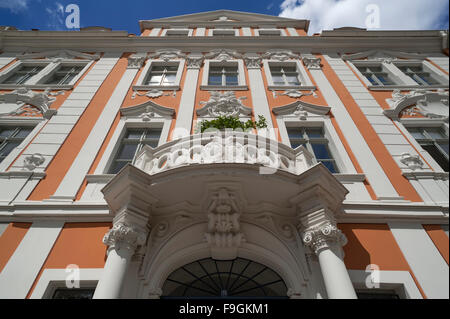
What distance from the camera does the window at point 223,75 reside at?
477 inches

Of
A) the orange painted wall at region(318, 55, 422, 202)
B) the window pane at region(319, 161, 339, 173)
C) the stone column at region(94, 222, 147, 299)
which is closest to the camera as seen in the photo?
the stone column at region(94, 222, 147, 299)

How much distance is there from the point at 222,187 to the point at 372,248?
3164 millimetres

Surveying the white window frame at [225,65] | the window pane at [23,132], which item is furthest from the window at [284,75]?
the window pane at [23,132]

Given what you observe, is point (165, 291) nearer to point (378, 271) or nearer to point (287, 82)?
point (378, 271)

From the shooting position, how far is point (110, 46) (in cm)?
1402

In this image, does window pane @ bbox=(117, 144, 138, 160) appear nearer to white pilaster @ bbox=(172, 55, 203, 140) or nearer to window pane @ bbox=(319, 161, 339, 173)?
white pilaster @ bbox=(172, 55, 203, 140)

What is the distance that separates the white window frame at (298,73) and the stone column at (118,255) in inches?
297

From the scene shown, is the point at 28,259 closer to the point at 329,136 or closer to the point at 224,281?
the point at 224,281

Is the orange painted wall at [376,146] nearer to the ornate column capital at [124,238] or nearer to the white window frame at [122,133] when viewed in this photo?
the white window frame at [122,133]

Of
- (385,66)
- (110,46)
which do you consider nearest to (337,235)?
(385,66)

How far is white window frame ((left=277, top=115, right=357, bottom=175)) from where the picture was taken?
7870 mm

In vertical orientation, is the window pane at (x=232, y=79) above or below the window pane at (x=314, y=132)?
above

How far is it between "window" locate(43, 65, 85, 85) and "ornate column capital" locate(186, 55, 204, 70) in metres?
4.57

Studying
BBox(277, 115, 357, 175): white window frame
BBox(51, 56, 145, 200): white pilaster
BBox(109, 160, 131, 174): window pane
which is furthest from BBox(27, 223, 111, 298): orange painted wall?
BBox(277, 115, 357, 175): white window frame
